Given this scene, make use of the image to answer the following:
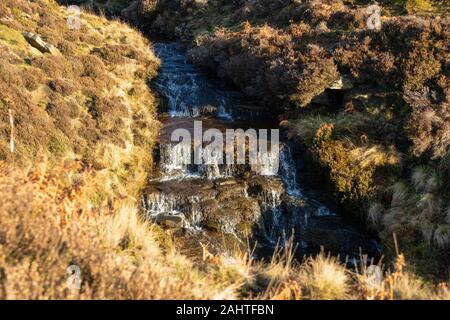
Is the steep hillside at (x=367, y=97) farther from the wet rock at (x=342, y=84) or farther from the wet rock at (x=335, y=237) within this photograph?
the wet rock at (x=335, y=237)

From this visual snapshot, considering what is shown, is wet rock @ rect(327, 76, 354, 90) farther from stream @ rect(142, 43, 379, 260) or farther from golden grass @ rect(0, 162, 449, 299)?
golden grass @ rect(0, 162, 449, 299)

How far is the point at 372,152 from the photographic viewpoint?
1423 centimetres

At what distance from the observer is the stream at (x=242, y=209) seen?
41.7 ft

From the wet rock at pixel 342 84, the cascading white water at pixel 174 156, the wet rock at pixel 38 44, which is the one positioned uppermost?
the wet rock at pixel 38 44

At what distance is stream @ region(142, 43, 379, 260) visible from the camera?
12695mm

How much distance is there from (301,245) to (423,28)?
10127 millimetres

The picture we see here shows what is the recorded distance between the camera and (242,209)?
1347 cm

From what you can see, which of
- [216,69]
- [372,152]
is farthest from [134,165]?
[216,69]

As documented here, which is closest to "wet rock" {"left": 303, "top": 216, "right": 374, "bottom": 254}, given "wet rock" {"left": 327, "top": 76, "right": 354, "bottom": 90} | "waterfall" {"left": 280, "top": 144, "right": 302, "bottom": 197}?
"waterfall" {"left": 280, "top": 144, "right": 302, "bottom": 197}

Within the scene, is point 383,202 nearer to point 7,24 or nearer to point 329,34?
point 329,34

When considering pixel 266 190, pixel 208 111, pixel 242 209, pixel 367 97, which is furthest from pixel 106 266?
pixel 208 111

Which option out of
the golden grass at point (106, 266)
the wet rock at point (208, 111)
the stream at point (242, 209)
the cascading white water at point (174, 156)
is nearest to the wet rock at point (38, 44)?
the stream at point (242, 209)

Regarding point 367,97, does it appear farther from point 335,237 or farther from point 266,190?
point 335,237

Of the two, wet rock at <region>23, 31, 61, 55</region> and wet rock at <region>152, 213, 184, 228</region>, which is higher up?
wet rock at <region>23, 31, 61, 55</region>
